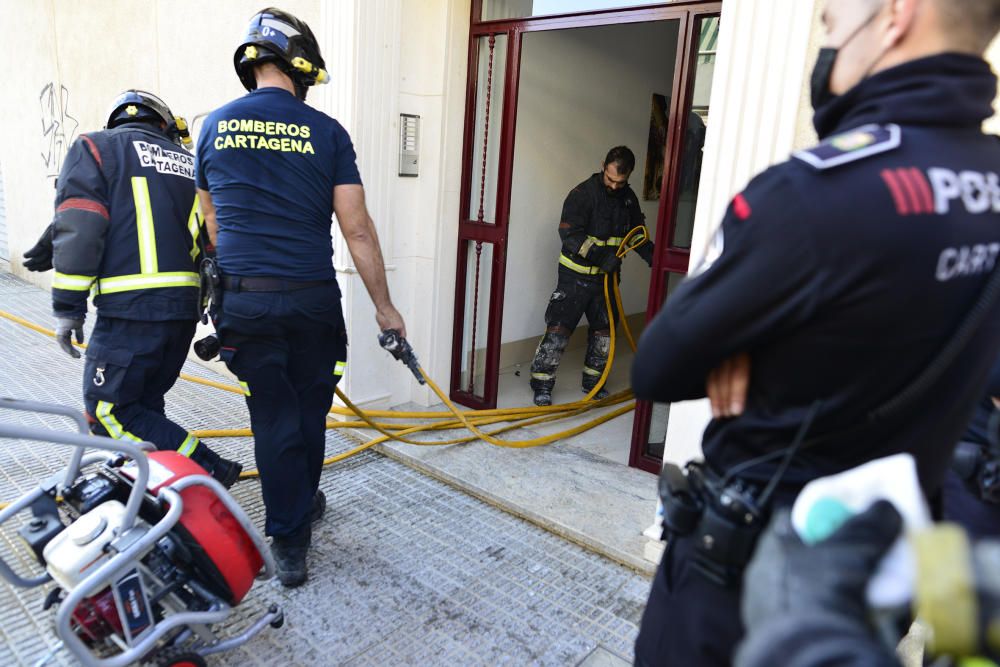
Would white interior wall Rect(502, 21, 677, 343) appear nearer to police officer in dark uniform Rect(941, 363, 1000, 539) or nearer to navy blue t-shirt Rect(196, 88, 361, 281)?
navy blue t-shirt Rect(196, 88, 361, 281)

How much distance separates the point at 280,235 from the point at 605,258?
3.15 metres

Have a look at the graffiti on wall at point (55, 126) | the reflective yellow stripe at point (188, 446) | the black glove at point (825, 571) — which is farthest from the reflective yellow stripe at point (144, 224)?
the graffiti on wall at point (55, 126)

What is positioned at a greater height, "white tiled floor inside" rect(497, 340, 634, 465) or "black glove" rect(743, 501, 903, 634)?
"black glove" rect(743, 501, 903, 634)

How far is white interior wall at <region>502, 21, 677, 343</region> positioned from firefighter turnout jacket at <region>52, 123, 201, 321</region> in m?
2.96

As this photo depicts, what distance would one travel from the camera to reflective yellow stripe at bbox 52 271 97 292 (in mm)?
2705

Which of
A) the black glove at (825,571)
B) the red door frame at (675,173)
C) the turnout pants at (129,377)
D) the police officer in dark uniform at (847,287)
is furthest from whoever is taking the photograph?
the red door frame at (675,173)

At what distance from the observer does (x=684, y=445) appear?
2.71 m

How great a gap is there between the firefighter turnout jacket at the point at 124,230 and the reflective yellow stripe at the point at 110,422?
0.37m

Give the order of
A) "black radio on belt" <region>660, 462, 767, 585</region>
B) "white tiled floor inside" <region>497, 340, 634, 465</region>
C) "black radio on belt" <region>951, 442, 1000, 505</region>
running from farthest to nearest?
1. "white tiled floor inside" <region>497, 340, 634, 465</region>
2. "black radio on belt" <region>951, 442, 1000, 505</region>
3. "black radio on belt" <region>660, 462, 767, 585</region>

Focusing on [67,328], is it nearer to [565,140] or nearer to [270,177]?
[270,177]

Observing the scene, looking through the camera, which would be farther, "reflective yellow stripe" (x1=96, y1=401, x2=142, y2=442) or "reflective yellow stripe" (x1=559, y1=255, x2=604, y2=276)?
"reflective yellow stripe" (x1=559, y1=255, x2=604, y2=276)

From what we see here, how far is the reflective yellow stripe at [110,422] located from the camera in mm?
2773

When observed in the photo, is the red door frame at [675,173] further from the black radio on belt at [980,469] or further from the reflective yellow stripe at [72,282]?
the reflective yellow stripe at [72,282]

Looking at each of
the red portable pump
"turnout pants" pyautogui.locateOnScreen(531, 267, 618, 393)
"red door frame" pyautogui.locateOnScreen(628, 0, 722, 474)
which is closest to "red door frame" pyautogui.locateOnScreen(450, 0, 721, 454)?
"red door frame" pyautogui.locateOnScreen(628, 0, 722, 474)
